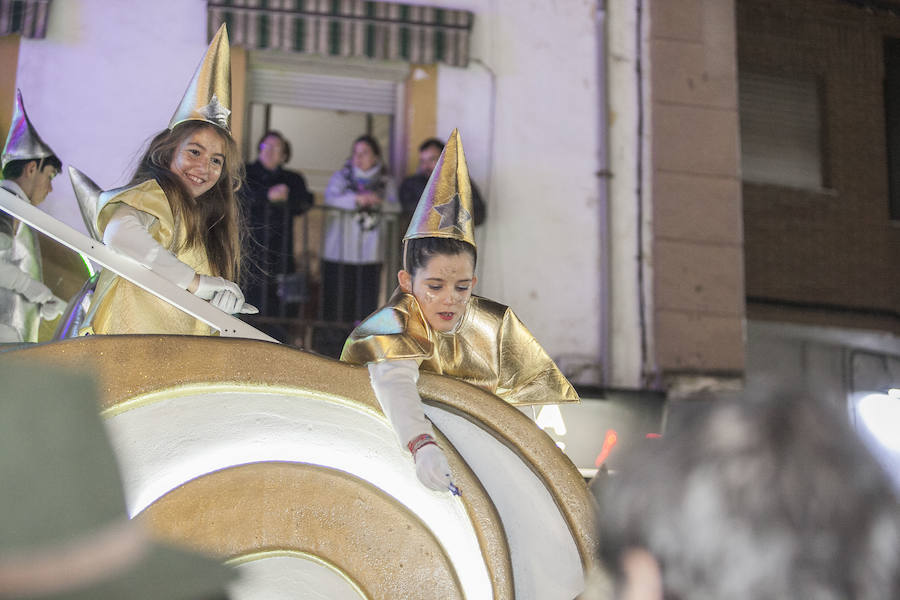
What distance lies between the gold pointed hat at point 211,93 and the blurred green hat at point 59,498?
152 cm

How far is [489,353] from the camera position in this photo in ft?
6.75

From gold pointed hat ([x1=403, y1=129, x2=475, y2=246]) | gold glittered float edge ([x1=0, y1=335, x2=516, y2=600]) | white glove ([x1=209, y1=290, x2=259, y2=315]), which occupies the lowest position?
gold glittered float edge ([x1=0, y1=335, x2=516, y2=600])

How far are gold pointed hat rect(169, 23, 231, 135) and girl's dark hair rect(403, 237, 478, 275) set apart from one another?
51cm

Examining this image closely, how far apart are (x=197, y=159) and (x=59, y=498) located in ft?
5.04

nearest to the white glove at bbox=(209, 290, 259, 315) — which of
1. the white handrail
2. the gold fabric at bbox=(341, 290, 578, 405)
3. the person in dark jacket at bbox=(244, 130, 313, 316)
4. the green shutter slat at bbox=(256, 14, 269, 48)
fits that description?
the white handrail

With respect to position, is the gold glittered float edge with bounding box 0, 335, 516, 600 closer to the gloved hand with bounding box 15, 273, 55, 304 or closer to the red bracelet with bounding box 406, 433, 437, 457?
the red bracelet with bounding box 406, 433, 437, 457

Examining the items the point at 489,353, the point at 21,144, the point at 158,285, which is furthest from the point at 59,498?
the point at 21,144

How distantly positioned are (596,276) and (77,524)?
16.4 feet

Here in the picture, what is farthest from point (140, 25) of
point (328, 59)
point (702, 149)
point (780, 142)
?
point (780, 142)

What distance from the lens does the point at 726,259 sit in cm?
570

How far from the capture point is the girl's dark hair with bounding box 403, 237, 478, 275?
204cm

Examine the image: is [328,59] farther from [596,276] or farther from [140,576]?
[140,576]

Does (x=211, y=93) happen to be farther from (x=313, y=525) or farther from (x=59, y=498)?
(x=59, y=498)

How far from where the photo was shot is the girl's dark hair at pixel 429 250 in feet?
6.68
